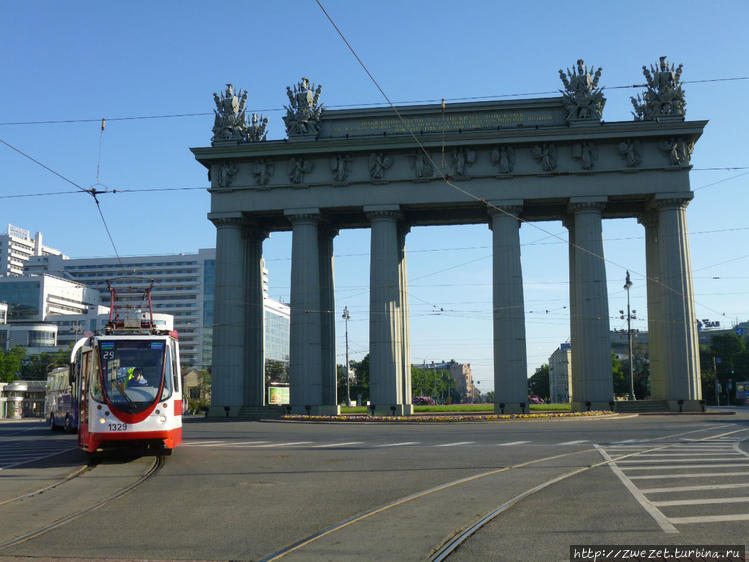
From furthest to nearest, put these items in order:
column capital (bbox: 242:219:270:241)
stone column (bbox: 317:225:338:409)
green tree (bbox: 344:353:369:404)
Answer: green tree (bbox: 344:353:369:404) < column capital (bbox: 242:219:270:241) < stone column (bbox: 317:225:338:409)

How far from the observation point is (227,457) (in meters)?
21.0

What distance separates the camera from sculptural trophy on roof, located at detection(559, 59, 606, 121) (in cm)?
5106

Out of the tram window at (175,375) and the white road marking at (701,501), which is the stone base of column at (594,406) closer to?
the tram window at (175,375)

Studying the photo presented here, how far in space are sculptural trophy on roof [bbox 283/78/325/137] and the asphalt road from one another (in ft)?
111

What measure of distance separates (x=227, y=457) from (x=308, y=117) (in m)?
36.6

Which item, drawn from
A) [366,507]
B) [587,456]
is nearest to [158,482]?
[366,507]

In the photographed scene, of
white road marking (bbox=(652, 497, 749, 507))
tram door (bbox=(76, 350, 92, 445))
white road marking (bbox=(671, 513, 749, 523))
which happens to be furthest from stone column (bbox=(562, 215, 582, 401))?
white road marking (bbox=(671, 513, 749, 523))

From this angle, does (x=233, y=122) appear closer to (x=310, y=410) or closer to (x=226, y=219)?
(x=226, y=219)

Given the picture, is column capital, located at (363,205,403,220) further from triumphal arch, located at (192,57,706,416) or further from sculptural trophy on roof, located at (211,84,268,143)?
sculptural trophy on roof, located at (211,84,268,143)

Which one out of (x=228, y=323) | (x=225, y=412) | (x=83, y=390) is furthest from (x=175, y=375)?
(x=228, y=323)

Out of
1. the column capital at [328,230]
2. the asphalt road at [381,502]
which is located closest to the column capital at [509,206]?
the column capital at [328,230]

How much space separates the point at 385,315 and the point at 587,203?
15131 mm

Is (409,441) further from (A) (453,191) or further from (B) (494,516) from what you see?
(A) (453,191)

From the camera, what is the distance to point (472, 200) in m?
51.0
